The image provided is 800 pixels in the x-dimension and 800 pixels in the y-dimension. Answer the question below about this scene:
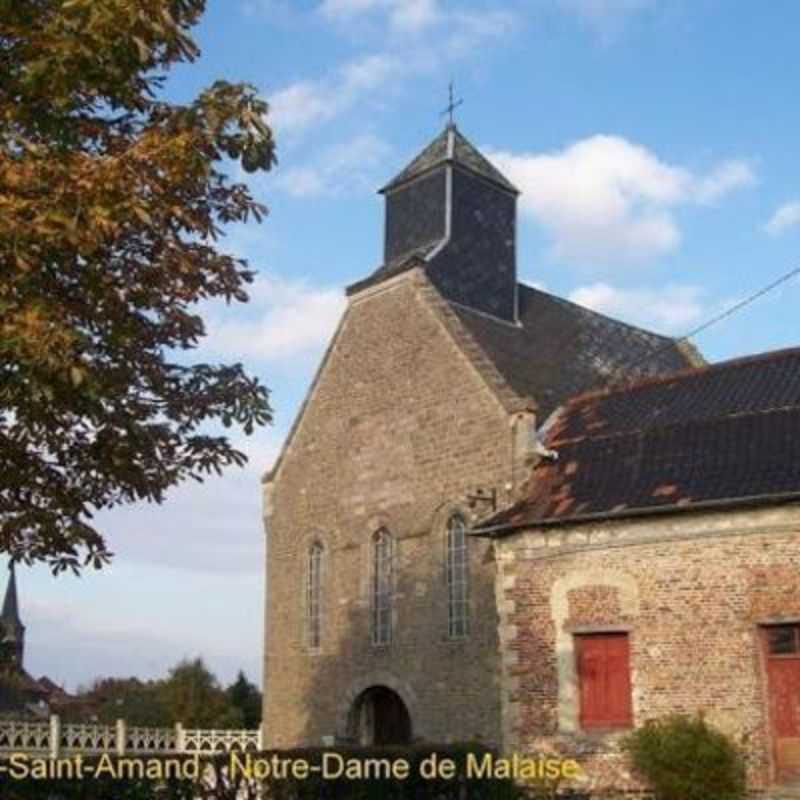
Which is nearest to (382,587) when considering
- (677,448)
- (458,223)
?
(677,448)

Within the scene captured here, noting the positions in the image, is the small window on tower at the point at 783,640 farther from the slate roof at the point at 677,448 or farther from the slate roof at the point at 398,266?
the slate roof at the point at 398,266

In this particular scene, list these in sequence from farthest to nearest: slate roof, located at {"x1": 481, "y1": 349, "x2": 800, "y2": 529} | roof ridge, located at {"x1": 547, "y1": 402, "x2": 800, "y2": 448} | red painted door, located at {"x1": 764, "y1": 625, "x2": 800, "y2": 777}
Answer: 1. roof ridge, located at {"x1": 547, "y1": 402, "x2": 800, "y2": 448}
2. slate roof, located at {"x1": 481, "y1": 349, "x2": 800, "y2": 529}
3. red painted door, located at {"x1": 764, "y1": 625, "x2": 800, "y2": 777}

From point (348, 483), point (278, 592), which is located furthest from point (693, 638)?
point (278, 592)

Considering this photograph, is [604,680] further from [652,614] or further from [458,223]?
[458,223]

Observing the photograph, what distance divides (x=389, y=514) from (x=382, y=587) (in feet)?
5.18

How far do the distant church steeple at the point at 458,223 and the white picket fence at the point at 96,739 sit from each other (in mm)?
11185

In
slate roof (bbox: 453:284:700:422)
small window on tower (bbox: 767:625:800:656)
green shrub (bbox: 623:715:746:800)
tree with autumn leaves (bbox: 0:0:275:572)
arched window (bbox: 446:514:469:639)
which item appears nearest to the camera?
tree with autumn leaves (bbox: 0:0:275:572)

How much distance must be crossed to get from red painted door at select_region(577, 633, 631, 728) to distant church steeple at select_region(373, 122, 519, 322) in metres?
10.0

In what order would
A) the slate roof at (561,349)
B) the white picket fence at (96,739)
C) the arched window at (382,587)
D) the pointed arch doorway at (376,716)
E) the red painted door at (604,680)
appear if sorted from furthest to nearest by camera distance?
1. the slate roof at (561,349)
2. the arched window at (382,587)
3. the pointed arch doorway at (376,716)
4. the white picket fence at (96,739)
5. the red painted door at (604,680)

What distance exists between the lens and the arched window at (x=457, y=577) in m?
22.6

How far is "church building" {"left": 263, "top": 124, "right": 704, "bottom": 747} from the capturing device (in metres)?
22.3

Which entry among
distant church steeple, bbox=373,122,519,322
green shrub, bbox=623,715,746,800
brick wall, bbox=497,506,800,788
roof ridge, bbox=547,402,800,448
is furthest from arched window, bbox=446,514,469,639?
green shrub, bbox=623,715,746,800

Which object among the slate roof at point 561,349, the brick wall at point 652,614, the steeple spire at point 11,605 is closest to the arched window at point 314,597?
the slate roof at point 561,349

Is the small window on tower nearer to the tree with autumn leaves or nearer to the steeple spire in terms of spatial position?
the tree with autumn leaves
